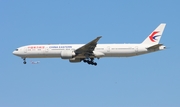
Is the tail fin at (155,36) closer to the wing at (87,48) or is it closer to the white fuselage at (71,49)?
the white fuselage at (71,49)

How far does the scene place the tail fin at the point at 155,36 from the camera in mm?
88438

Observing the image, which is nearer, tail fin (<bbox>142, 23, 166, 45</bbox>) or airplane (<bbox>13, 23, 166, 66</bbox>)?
airplane (<bbox>13, 23, 166, 66</bbox>)

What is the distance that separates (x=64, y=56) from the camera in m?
86.2

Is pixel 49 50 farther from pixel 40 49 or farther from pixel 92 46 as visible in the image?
pixel 92 46

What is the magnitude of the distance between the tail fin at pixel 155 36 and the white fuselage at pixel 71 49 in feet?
7.60

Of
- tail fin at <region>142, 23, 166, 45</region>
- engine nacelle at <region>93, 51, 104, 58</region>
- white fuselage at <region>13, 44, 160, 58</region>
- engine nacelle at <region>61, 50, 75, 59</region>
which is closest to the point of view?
white fuselage at <region>13, 44, 160, 58</region>

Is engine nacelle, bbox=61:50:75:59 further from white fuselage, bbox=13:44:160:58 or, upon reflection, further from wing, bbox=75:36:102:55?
white fuselage, bbox=13:44:160:58

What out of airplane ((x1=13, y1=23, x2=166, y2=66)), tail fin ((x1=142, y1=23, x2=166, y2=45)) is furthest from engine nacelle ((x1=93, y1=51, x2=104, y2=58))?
tail fin ((x1=142, y1=23, x2=166, y2=45))

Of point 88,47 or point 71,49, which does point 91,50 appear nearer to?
point 88,47

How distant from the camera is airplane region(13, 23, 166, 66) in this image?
85.8 metres

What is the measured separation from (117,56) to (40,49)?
12.5m

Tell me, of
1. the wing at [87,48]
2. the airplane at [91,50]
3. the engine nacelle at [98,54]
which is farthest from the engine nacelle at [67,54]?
the engine nacelle at [98,54]

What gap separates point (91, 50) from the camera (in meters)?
86.2

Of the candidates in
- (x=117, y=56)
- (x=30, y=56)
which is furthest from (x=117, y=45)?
(x=30, y=56)
